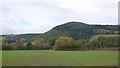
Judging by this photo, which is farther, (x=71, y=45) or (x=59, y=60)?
(x=71, y=45)

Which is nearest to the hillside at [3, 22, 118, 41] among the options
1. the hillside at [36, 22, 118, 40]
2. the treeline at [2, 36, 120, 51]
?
the hillside at [36, 22, 118, 40]

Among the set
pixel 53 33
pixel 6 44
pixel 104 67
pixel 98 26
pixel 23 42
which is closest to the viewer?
pixel 104 67

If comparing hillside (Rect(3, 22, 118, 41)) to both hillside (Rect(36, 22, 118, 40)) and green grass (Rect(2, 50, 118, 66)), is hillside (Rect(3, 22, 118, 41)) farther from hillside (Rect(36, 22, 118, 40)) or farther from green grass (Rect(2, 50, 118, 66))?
→ green grass (Rect(2, 50, 118, 66))

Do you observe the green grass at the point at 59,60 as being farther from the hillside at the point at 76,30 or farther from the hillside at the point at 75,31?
the hillside at the point at 76,30

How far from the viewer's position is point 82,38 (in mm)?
53969

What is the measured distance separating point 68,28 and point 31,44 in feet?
80.2

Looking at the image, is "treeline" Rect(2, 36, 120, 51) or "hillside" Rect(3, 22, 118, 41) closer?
"treeline" Rect(2, 36, 120, 51)

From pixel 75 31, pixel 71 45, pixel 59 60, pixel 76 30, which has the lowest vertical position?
pixel 71 45

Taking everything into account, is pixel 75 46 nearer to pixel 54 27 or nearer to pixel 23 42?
pixel 23 42

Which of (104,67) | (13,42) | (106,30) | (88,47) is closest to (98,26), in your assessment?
(106,30)

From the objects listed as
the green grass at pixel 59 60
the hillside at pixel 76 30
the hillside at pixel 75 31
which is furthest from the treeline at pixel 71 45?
the green grass at pixel 59 60

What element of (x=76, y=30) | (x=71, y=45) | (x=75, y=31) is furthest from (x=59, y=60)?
(x=76, y=30)

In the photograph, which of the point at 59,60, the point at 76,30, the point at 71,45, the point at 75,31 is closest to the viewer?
the point at 59,60

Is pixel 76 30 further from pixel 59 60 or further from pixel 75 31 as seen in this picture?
pixel 59 60
